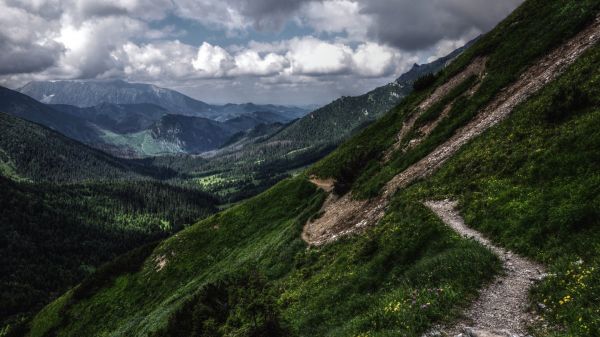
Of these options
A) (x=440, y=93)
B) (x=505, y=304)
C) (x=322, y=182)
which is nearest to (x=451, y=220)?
(x=505, y=304)

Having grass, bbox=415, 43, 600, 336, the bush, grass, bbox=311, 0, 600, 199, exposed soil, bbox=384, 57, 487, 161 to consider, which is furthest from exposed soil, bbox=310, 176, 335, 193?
grass, bbox=415, 43, 600, 336

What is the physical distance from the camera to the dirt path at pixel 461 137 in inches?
1304

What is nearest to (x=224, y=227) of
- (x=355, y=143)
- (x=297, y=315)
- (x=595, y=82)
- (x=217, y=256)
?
(x=217, y=256)

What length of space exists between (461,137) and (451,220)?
54.3 ft

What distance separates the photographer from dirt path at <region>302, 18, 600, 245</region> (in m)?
33.1

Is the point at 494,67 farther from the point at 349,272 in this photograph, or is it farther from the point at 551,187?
the point at 349,272

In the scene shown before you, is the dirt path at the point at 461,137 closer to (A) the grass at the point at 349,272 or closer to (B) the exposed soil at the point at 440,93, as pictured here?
(A) the grass at the point at 349,272

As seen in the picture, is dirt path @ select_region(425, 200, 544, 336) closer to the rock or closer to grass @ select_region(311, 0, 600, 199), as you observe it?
the rock

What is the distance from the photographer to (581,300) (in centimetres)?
1112

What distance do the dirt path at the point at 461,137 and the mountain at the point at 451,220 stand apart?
22 centimetres

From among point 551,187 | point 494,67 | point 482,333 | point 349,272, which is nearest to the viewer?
point 482,333

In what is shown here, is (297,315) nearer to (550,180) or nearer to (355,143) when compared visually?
(550,180)

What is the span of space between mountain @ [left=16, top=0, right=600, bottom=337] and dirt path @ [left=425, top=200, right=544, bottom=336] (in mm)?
131

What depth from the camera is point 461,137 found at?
119 feet
